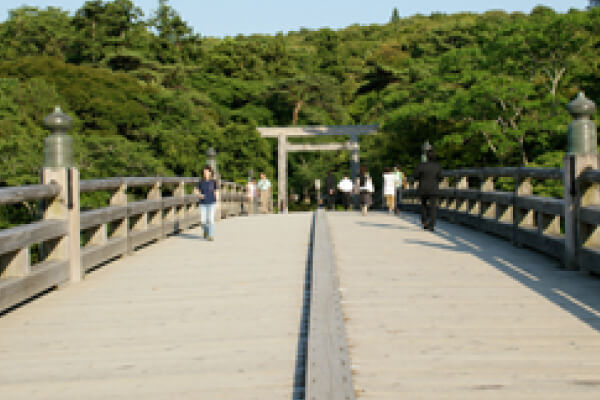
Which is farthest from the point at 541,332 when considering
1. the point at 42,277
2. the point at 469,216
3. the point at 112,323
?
the point at 469,216

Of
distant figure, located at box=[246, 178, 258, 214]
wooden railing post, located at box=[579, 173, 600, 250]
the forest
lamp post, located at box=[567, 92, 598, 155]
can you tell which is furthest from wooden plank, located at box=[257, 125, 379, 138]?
wooden railing post, located at box=[579, 173, 600, 250]

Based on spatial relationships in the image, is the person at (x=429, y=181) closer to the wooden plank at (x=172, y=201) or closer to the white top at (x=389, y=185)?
the wooden plank at (x=172, y=201)

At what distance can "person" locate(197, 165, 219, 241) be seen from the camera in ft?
32.9

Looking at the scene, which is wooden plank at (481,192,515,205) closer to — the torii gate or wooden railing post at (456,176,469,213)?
wooden railing post at (456,176,469,213)

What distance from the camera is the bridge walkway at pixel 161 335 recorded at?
3221 mm

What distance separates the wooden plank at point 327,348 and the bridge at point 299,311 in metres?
0.01

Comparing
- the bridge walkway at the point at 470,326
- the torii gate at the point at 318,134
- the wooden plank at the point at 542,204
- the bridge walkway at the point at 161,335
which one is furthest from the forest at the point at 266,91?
the bridge walkway at the point at 161,335

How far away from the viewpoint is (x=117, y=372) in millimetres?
3447

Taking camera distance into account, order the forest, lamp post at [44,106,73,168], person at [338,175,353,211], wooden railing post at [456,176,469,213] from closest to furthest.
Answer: lamp post at [44,106,73,168] → wooden railing post at [456,176,469,213] → person at [338,175,353,211] → the forest

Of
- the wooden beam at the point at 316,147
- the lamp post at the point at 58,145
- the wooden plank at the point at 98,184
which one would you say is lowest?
the wooden plank at the point at 98,184

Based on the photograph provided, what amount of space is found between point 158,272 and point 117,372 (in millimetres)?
3444

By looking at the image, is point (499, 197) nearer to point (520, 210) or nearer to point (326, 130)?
point (520, 210)

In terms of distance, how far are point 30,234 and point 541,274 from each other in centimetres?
445

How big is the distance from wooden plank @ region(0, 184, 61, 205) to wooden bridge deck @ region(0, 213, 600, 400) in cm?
83
